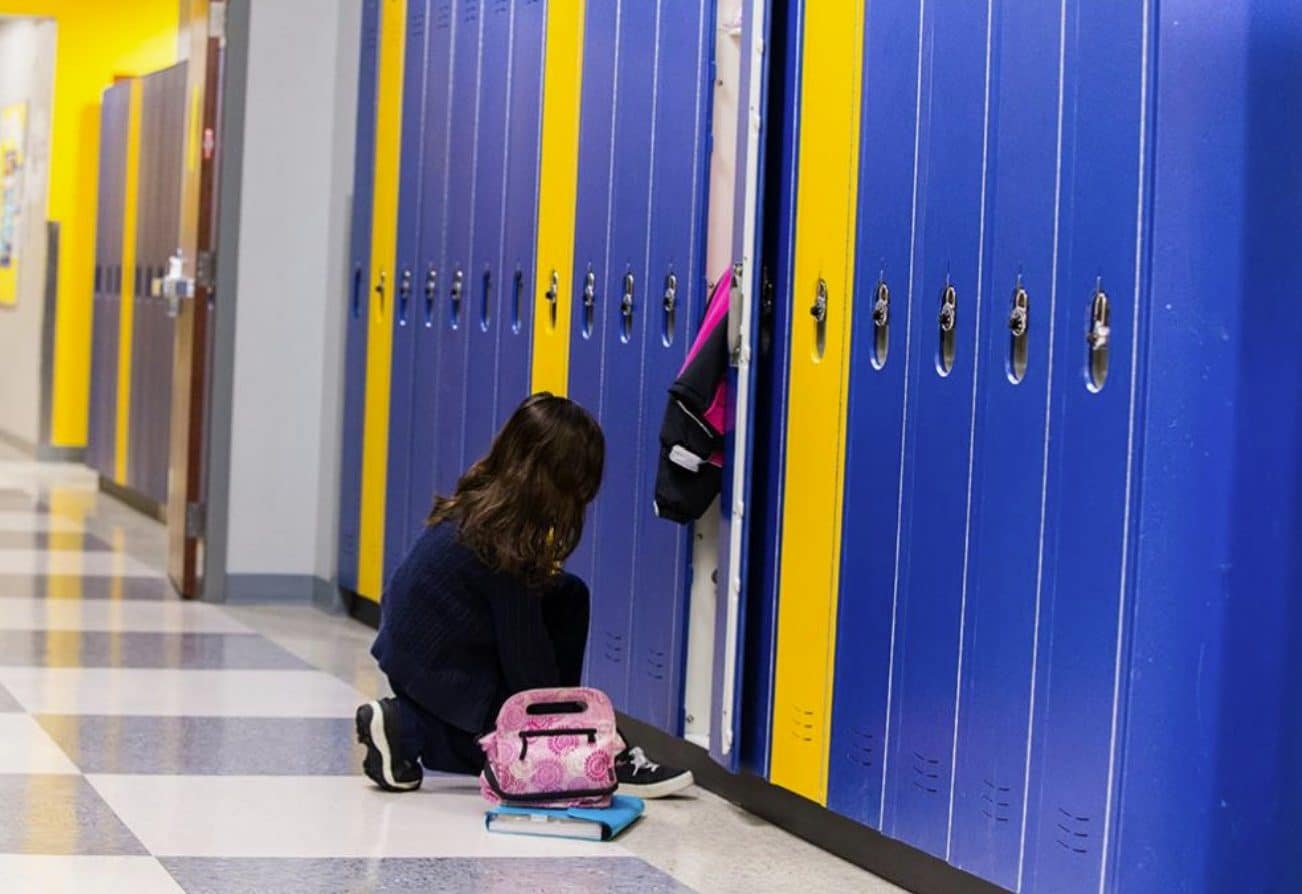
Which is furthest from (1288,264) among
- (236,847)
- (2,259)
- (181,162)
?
(2,259)

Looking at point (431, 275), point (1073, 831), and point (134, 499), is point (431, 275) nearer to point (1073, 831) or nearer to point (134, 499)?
point (1073, 831)

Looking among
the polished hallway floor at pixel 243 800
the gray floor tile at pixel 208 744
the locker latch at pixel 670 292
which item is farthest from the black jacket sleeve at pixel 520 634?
the locker latch at pixel 670 292

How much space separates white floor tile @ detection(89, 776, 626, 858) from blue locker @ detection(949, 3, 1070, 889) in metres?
0.81

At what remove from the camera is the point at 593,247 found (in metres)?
5.20

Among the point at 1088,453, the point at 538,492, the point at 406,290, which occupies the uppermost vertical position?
the point at 406,290

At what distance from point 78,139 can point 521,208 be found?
8362 mm

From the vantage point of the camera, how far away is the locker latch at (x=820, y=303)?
4148mm

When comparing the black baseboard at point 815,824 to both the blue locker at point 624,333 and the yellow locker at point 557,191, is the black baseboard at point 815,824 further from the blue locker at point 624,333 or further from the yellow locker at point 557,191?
the yellow locker at point 557,191

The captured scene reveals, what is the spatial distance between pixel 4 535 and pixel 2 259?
6.29m

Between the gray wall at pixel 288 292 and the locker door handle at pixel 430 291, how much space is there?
93cm

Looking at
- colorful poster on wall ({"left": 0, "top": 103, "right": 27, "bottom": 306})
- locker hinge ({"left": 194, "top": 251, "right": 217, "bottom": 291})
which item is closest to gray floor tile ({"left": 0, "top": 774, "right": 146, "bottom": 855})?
locker hinge ({"left": 194, "top": 251, "right": 217, "bottom": 291})

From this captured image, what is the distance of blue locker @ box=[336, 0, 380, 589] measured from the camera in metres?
7.11

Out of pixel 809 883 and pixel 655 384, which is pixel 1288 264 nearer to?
pixel 809 883

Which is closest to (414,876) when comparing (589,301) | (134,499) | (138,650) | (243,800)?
(243,800)
